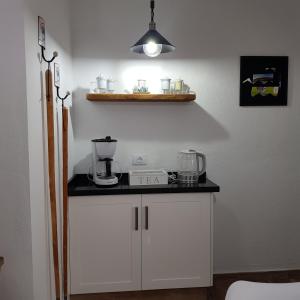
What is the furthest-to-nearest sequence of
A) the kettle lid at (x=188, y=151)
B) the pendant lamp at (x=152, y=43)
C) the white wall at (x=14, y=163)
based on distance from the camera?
the kettle lid at (x=188, y=151), the pendant lamp at (x=152, y=43), the white wall at (x=14, y=163)

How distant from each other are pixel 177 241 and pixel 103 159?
823 millimetres

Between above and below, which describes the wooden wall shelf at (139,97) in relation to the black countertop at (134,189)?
above

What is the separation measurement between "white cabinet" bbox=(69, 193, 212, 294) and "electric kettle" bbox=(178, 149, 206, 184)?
0.18m

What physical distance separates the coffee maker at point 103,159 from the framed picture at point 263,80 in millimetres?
1203

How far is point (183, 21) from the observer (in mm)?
2746

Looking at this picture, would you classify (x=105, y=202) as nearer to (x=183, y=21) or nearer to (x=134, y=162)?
(x=134, y=162)

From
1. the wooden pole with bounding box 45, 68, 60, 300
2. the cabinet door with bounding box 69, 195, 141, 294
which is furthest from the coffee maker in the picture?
the wooden pole with bounding box 45, 68, 60, 300

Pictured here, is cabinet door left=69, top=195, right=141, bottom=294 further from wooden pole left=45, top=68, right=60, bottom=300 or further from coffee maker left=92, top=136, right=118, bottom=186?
wooden pole left=45, top=68, right=60, bottom=300

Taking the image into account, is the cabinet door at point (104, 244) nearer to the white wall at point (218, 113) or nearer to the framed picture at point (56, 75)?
the white wall at point (218, 113)

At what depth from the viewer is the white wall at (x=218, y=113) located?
2.72 m

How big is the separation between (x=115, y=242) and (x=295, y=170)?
5.62ft

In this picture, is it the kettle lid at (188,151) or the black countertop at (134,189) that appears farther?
the kettle lid at (188,151)

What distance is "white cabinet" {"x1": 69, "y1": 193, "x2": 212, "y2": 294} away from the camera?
2.35m

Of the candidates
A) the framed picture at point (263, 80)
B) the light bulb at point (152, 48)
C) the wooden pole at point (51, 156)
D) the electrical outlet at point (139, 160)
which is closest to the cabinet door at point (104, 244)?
the wooden pole at point (51, 156)
